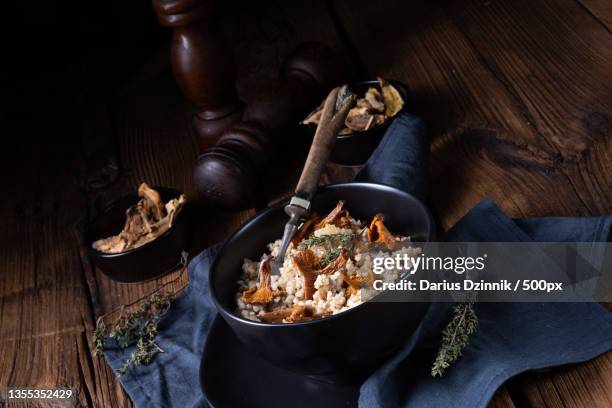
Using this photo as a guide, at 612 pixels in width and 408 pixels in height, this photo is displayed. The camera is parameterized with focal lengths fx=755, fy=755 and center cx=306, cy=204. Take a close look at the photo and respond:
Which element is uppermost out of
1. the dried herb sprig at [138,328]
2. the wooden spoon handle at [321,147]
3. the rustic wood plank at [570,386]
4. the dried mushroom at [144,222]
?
the wooden spoon handle at [321,147]

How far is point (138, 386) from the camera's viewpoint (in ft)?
3.95

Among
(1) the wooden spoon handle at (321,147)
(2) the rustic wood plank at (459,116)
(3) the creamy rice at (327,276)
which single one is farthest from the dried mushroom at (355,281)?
(2) the rustic wood plank at (459,116)

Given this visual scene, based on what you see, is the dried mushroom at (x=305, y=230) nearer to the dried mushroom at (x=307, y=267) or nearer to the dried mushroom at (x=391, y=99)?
the dried mushroom at (x=307, y=267)

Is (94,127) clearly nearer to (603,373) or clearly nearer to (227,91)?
(227,91)

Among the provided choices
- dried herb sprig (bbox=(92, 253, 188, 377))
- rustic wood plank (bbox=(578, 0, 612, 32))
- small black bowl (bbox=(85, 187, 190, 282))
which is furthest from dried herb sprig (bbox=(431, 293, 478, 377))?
rustic wood plank (bbox=(578, 0, 612, 32))

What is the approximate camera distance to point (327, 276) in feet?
3.53

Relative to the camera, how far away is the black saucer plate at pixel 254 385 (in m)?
1.07

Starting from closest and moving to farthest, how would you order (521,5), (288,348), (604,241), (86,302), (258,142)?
1. (288,348)
2. (604,241)
3. (86,302)
4. (258,142)
5. (521,5)

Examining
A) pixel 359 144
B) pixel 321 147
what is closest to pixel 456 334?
pixel 321 147

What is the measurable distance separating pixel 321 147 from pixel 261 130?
0.32 m

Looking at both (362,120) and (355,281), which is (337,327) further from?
(362,120)

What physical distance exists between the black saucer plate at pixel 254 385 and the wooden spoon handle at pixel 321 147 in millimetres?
282

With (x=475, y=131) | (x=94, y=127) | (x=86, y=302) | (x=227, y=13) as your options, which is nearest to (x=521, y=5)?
(x=475, y=131)

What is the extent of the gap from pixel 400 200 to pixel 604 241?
0.32 meters
